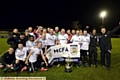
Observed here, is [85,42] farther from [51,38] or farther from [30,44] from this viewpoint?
[30,44]

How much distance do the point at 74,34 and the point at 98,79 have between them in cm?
393

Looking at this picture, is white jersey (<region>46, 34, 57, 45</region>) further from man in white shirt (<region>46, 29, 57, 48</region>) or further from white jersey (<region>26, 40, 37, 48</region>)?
white jersey (<region>26, 40, 37, 48</region>)

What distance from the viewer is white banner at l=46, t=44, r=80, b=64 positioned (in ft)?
43.2

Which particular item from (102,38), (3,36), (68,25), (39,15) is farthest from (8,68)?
(39,15)

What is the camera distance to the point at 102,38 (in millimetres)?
12562

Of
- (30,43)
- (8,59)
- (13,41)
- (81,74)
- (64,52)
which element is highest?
(13,41)

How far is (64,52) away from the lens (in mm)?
13266

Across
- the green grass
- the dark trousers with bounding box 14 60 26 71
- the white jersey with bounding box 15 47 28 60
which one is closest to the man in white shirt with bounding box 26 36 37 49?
the white jersey with bounding box 15 47 28 60

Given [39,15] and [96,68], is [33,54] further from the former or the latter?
[39,15]

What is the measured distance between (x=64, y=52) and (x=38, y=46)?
5.27ft

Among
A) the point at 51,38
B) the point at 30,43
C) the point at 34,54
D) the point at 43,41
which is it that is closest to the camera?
the point at 34,54

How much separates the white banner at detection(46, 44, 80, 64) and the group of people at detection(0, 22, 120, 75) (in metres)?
0.26

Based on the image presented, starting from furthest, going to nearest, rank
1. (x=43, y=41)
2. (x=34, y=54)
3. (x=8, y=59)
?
(x=43, y=41), (x=34, y=54), (x=8, y=59)

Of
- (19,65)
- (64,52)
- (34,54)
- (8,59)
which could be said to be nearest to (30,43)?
(34,54)
